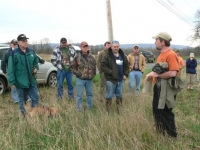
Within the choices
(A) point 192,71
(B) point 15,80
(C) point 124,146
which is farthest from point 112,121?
(A) point 192,71

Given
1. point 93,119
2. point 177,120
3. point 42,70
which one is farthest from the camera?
point 42,70

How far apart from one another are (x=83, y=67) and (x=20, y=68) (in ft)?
4.61

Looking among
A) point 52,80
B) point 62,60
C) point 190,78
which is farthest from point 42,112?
point 190,78

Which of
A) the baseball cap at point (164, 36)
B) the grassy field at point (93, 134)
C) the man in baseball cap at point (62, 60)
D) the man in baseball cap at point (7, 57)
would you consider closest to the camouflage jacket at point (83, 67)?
the grassy field at point (93, 134)

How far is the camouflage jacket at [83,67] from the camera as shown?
238 inches

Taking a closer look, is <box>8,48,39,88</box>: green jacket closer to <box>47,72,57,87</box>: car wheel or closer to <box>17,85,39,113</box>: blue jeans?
<box>17,85,39,113</box>: blue jeans

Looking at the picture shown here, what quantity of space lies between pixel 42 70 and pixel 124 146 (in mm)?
6396

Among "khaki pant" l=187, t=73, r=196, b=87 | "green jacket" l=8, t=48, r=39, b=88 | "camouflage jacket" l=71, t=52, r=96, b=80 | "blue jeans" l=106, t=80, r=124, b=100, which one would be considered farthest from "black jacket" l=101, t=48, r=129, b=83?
"khaki pant" l=187, t=73, r=196, b=87

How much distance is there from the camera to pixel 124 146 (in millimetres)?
3752

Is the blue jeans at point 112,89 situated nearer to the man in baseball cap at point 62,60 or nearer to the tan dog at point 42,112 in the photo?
the tan dog at point 42,112

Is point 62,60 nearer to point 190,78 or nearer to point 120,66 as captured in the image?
point 120,66

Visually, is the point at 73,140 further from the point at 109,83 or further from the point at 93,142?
the point at 109,83

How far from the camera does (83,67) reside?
19.9 feet

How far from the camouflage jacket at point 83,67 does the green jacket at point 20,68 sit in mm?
1010
